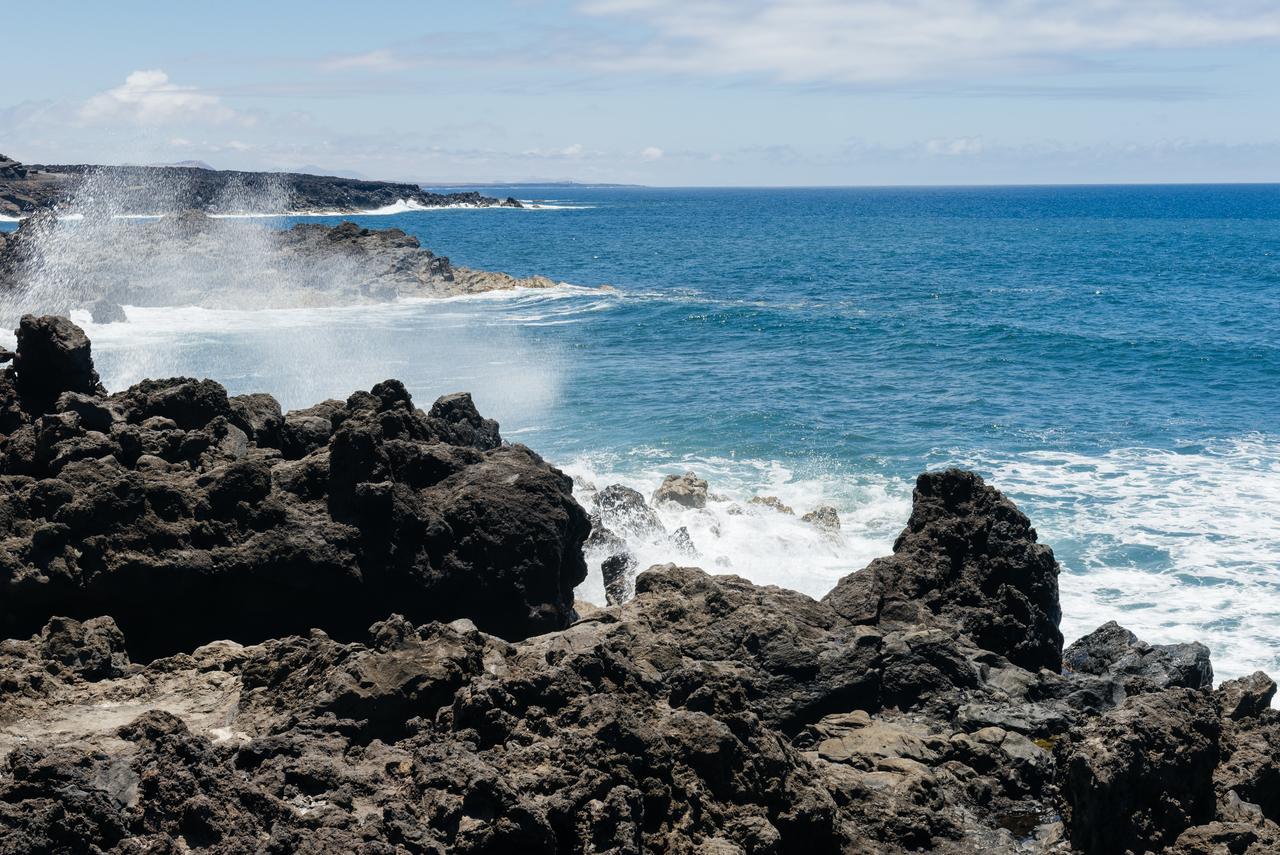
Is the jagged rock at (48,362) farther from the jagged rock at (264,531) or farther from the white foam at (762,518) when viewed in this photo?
the white foam at (762,518)

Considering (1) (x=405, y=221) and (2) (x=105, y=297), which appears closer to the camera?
(2) (x=105, y=297)

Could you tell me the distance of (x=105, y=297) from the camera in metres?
55.0

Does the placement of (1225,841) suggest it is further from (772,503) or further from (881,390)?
(881,390)

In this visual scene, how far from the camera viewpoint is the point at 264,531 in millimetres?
13828

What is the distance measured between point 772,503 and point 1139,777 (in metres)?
17.1

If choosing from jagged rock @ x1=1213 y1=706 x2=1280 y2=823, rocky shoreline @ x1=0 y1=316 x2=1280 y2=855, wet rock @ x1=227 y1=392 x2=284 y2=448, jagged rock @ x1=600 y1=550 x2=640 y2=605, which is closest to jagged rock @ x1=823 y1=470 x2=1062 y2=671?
rocky shoreline @ x1=0 y1=316 x2=1280 y2=855

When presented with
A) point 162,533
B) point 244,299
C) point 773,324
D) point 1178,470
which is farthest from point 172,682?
point 244,299

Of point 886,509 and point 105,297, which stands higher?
point 105,297

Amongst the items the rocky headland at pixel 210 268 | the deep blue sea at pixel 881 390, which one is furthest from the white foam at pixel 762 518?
the rocky headland at pixel 210 268

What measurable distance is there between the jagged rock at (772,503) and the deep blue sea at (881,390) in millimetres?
498

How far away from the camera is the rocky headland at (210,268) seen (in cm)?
5541

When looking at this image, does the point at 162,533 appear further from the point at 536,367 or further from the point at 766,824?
the point at 536,367

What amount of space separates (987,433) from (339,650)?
26017 mm

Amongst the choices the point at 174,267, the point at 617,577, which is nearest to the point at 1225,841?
the point at 617,577
